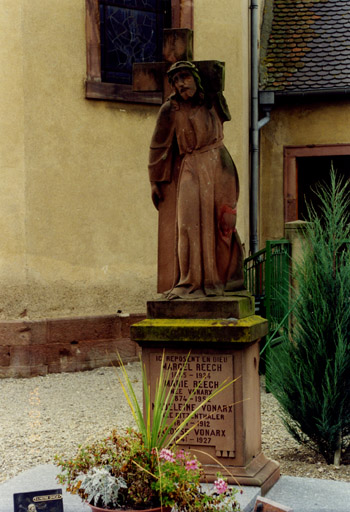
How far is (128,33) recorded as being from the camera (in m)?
11.3

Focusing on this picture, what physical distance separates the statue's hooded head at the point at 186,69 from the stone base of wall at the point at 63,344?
17.6 ft

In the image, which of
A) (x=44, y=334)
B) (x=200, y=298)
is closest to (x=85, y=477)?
(x=200, y=298)

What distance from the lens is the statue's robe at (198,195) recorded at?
543 centimetres

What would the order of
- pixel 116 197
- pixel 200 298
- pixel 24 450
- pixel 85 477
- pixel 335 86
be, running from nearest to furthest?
1. pixel 85 477
2. pixel 200 298
3. pixel 24 450
4. pixel 116 197
5. pixel 335 86

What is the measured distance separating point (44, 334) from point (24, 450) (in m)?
3.55

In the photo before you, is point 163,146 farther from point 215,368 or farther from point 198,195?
point 215,368

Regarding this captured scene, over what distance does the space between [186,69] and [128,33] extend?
626 cm

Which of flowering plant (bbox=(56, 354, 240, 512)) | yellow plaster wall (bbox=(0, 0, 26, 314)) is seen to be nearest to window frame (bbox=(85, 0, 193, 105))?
yellow plaster wall (bbox=(0, 0, 26, 314))

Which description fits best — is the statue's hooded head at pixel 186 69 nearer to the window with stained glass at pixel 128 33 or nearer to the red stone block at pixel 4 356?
the red stone block at pixel 4 356

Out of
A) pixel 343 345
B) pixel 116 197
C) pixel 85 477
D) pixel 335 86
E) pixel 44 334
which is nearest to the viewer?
pixel 85 477

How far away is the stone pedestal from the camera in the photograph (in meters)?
5.17

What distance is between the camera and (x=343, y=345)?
584 cm

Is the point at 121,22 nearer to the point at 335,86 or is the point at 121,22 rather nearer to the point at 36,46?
the point at 36,46

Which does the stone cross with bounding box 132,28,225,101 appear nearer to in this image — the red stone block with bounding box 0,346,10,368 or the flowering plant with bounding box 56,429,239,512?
the flowering plant with bounding box 56,429,239,512
